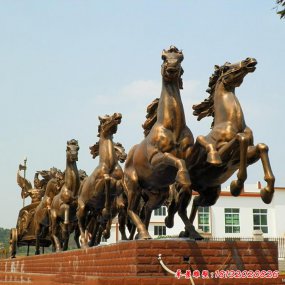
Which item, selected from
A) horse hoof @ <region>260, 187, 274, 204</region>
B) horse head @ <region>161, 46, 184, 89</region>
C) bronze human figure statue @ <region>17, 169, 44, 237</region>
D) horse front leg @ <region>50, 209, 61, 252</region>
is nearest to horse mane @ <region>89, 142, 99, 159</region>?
horse front leg @ <region>50, 209, 61, 252</region>

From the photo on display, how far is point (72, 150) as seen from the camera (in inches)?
569

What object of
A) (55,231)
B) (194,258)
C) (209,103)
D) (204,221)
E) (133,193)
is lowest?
(194,258)

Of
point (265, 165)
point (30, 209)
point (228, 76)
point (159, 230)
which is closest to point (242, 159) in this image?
point (265, 165)

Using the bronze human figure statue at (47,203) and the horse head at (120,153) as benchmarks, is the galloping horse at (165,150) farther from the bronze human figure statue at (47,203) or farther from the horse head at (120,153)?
the bronze human figure statue at (47,203)

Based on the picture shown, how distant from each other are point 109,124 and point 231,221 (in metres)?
25.9

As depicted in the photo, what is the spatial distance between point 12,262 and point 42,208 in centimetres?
345

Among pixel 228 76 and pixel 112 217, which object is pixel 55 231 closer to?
pixel 112 217

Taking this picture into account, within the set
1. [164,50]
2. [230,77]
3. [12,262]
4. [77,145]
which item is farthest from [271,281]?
[12,262]

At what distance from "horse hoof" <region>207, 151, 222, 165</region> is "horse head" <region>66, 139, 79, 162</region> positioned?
24.0 ft

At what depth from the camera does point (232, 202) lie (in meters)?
36.7

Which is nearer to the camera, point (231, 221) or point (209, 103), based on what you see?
point (209, 103)

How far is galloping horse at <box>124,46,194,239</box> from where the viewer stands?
316 inches

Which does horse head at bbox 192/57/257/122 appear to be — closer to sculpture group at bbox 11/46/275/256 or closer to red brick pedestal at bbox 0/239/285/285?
sculpture group at bbox 11/46/275/256

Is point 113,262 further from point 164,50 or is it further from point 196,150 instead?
point 164,50
